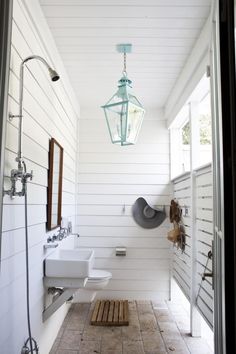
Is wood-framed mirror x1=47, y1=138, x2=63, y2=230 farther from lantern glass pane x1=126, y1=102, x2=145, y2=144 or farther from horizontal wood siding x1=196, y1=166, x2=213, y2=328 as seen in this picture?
horizontal wood siding x1=196, y1=166, x2=213, y2=328

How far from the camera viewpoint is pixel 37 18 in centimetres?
229

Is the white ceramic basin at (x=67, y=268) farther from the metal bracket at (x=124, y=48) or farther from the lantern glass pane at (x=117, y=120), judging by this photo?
the metal bracket at (x=124, y=48)

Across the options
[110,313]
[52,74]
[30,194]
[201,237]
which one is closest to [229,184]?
[52,74]

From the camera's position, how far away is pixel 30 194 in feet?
7.18

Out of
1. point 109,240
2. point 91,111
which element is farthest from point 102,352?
point 91,111

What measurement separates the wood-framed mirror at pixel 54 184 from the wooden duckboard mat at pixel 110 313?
3.92 ft

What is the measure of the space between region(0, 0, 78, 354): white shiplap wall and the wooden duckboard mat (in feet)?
1.48

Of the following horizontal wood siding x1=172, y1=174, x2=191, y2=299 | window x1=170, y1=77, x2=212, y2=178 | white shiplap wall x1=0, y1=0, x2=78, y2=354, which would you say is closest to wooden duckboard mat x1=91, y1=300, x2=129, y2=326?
white shiplap wall x1=0, y1=0, x2=78, y2=354

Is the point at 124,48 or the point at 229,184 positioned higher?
the point at 124,48

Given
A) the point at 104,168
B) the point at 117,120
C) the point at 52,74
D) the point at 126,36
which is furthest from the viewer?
the point at 104,168

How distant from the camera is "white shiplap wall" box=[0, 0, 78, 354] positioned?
1.76 m

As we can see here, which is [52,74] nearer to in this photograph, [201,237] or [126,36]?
[126,36]

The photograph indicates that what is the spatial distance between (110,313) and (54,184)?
1761 millimetres

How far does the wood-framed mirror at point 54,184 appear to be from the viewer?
108 inches
